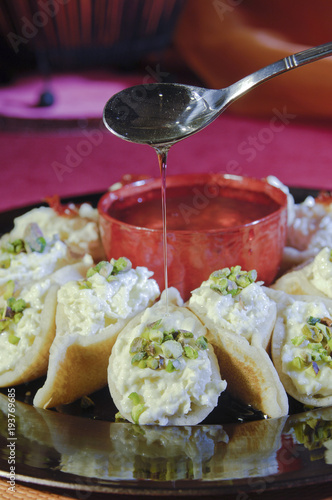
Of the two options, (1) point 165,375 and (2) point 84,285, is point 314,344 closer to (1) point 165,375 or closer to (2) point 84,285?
(1) point 165,375

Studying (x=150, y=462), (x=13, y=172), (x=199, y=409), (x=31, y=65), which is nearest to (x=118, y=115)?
(x=199, y=409)

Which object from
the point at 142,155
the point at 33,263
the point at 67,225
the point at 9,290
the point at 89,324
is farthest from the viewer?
the point at 142,155

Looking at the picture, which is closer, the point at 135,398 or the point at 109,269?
the point at 135,398

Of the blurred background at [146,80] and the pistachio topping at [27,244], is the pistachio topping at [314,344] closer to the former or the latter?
the pistachio topping at [27,244]

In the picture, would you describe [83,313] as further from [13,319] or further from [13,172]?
[13,172]

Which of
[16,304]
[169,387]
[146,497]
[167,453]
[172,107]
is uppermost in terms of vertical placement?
[172,107]

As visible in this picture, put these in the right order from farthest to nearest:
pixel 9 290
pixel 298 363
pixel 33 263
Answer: pixel 33 263 < pixel 9 290 < pixel 298 363

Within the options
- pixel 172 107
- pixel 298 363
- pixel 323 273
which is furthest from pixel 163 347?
pixel 172 107
